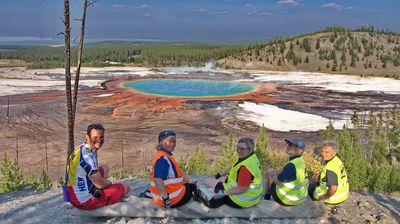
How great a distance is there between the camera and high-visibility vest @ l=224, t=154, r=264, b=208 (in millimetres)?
4738

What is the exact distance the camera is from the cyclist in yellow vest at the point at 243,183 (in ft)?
15.5

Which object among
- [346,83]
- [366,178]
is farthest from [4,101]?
[346,83]

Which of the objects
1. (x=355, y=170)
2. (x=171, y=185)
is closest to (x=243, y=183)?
(x=171, y=185)

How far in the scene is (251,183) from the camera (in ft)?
15.9

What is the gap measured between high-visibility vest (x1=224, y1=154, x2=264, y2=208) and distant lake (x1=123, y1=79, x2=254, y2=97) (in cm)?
2670

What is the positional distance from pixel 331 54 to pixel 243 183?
61.4 m

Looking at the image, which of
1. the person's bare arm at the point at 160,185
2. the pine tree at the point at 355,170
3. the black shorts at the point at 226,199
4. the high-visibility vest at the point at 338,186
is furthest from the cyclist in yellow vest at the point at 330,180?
the pine tree at the point at 355,170

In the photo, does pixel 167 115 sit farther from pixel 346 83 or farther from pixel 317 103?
pixel 346 83

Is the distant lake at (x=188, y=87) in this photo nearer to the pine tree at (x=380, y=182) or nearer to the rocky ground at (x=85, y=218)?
the pine tree at (x=380, y=182)

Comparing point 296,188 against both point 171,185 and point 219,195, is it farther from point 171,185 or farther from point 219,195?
point 171,185

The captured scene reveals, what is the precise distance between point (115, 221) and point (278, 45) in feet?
212

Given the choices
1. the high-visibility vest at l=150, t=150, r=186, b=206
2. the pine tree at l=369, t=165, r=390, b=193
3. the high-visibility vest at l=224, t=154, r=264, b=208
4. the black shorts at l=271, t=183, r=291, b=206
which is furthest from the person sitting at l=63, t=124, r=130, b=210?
the pine tree at l=369, t=165, r=390, b=193

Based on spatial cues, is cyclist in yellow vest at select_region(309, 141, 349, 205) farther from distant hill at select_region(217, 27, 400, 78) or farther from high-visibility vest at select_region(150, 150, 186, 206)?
distant hill at select_region(217, 27, 400, 78)

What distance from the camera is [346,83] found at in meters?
40.4
